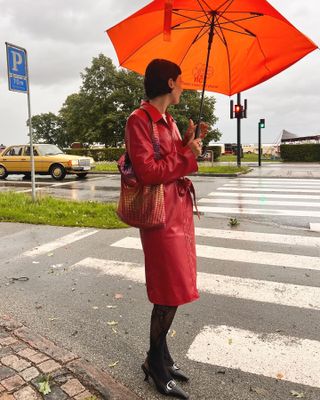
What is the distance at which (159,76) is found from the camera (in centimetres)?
254

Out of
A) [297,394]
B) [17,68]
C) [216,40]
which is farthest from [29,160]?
[297,394]

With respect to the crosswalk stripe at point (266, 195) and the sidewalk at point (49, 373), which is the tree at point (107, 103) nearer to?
the crosswalk stripe at point (266, 195)

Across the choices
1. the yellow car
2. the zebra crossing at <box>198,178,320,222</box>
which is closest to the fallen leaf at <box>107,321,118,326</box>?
the zebra crossing at <box>198,178,320,222</box>

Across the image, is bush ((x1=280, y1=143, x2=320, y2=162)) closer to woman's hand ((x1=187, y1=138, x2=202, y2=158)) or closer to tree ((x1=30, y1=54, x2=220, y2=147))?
tree ((x1=30, y1=54, x2=220, y2=147))

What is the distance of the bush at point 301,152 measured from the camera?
30453 millimetres

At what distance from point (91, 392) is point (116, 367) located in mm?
397

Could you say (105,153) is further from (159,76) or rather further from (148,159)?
(148,159)

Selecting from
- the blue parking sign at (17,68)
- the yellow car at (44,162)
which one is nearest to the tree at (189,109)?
the yellow car at (44,162)

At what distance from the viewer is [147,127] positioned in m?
2.46

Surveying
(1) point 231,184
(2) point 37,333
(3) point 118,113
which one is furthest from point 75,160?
(3) point 118,113

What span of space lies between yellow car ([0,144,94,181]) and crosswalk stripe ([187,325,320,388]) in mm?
16611

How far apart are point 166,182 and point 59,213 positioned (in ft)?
21.5

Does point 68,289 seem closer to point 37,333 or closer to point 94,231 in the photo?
point 37,333

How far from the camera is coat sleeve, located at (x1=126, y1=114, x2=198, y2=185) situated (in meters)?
2.40
